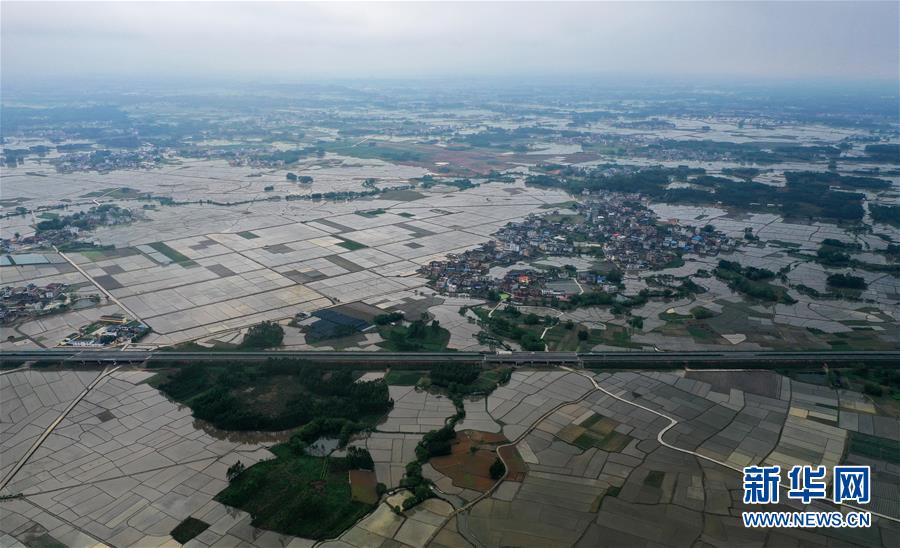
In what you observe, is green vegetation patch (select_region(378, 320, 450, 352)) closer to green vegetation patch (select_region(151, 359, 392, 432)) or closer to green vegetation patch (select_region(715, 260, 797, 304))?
green vegetation patch (select_region(151, 359, 392, 432))

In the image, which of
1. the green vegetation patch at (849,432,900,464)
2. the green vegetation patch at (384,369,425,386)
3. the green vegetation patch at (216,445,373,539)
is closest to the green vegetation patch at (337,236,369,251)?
the green vegetation patch at (384,369,425,386)

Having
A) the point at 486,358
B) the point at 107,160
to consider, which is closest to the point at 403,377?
the point at 486,358

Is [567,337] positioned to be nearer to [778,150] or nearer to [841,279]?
[841,279]

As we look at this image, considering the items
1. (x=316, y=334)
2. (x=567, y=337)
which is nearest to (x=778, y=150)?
(x=567, y=337)

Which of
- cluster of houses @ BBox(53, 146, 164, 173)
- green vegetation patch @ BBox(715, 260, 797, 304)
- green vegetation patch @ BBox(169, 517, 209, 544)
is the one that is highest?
cluster of houses @ BBox(53, 146, 164, 173)

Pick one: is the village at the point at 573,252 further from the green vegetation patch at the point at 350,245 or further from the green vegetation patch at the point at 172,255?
the green vegetation patch at the point at 172,255

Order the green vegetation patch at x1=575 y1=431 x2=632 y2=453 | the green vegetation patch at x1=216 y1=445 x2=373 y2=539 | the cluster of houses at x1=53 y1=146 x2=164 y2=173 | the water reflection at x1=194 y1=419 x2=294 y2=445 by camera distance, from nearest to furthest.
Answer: the green vegetation patch at x1=216 y1=445 x2=373 y2=539 < the green vegetation patch at x1=575 y1=431 x2=632 y2=453 < the water reflection at x1=194 y1=419 x2=294 y2=445 < the cluster of houses at x1=53 y1=146 x2=164 y2=173
